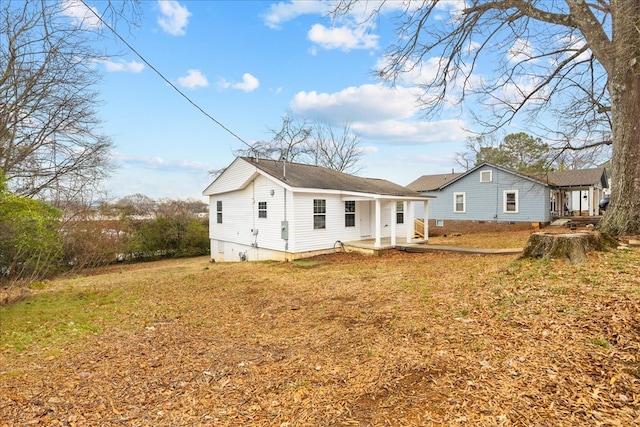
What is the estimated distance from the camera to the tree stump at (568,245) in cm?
573

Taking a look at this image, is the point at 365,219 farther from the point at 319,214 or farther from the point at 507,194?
the point at 507,194

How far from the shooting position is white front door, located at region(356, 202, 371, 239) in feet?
49.5

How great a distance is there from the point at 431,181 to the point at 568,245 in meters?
23.0

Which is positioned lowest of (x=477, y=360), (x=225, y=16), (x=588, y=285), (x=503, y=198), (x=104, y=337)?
(x=104, y=337)

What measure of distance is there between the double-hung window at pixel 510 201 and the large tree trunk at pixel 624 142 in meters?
14.8

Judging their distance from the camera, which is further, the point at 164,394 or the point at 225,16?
the point at 225,16

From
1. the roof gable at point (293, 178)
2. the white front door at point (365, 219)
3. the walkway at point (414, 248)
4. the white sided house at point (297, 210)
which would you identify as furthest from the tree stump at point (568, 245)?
the white front door at point (365, 219)

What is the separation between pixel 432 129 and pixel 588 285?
12.8 meters

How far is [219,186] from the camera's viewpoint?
1719cm

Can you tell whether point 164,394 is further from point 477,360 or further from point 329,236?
point 329,236

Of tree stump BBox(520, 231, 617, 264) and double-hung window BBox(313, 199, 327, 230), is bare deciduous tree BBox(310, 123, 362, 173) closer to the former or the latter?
double-hung window BBox(313, 199, 327, 230)

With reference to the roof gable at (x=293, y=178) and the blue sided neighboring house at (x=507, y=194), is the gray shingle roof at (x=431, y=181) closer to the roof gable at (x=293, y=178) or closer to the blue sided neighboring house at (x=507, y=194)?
the blue sided neighboring house at (x=507, y=194)

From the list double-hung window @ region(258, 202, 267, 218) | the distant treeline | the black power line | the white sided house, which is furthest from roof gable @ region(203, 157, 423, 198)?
the distant treeline

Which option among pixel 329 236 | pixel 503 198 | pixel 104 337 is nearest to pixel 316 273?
pixel 329 236
